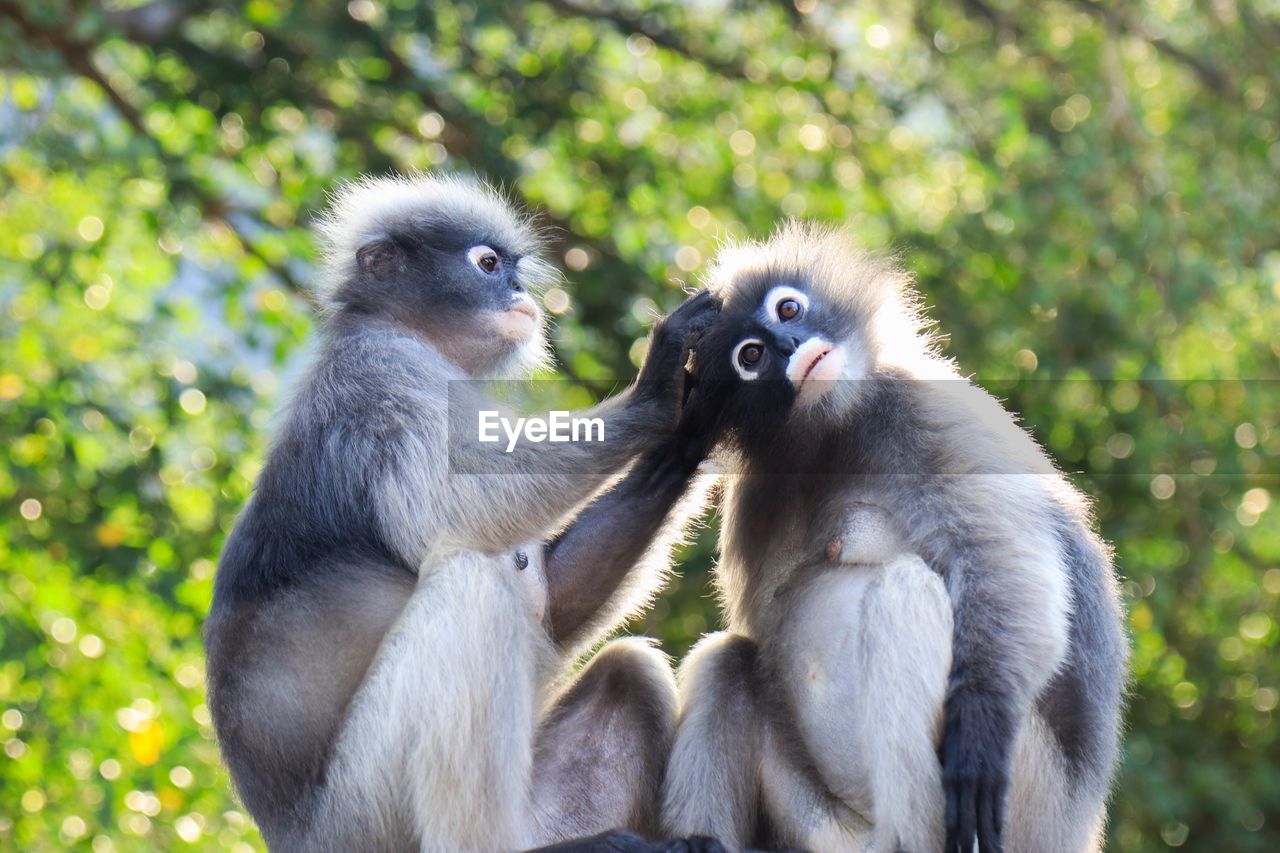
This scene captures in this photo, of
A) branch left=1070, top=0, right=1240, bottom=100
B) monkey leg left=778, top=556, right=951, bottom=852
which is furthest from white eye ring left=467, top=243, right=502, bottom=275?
branch left=1070, top=0, right=1240, bottom=100

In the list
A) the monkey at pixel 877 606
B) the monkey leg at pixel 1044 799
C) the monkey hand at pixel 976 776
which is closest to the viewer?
Answer: the monkey hand at pixel 976 776

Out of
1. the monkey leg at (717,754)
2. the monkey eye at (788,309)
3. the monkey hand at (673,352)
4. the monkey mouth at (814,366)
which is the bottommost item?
the monkey leg at (717,754)

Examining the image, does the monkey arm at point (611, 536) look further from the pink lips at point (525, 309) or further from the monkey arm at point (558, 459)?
the pink lips at point (525, 309)

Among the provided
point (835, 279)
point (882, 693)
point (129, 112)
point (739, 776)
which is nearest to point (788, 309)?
point (835, 279)

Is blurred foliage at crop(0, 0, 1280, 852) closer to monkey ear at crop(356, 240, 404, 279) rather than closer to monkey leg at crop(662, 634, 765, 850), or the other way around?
monkey ear at crop(356, 240, 404, 279)

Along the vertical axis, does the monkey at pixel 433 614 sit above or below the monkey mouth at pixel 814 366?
below

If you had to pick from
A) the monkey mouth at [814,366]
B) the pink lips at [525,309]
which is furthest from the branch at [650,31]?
the monkey mouth at [814,366]

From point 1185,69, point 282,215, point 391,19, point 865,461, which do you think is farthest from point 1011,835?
point 1185,69

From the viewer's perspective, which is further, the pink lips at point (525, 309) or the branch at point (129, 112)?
the branch at point (129, 112)

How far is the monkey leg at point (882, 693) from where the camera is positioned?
3.22m

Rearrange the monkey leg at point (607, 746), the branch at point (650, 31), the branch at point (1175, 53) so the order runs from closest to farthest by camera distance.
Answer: the monkey leg at point (607, 746) → the branch at point (650, 31) → the branch at point (1175, 53)

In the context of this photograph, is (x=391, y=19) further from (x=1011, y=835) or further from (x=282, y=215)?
(x=1011, y=835)

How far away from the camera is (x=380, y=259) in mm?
4340

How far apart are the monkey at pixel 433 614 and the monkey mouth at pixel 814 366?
0.25m
